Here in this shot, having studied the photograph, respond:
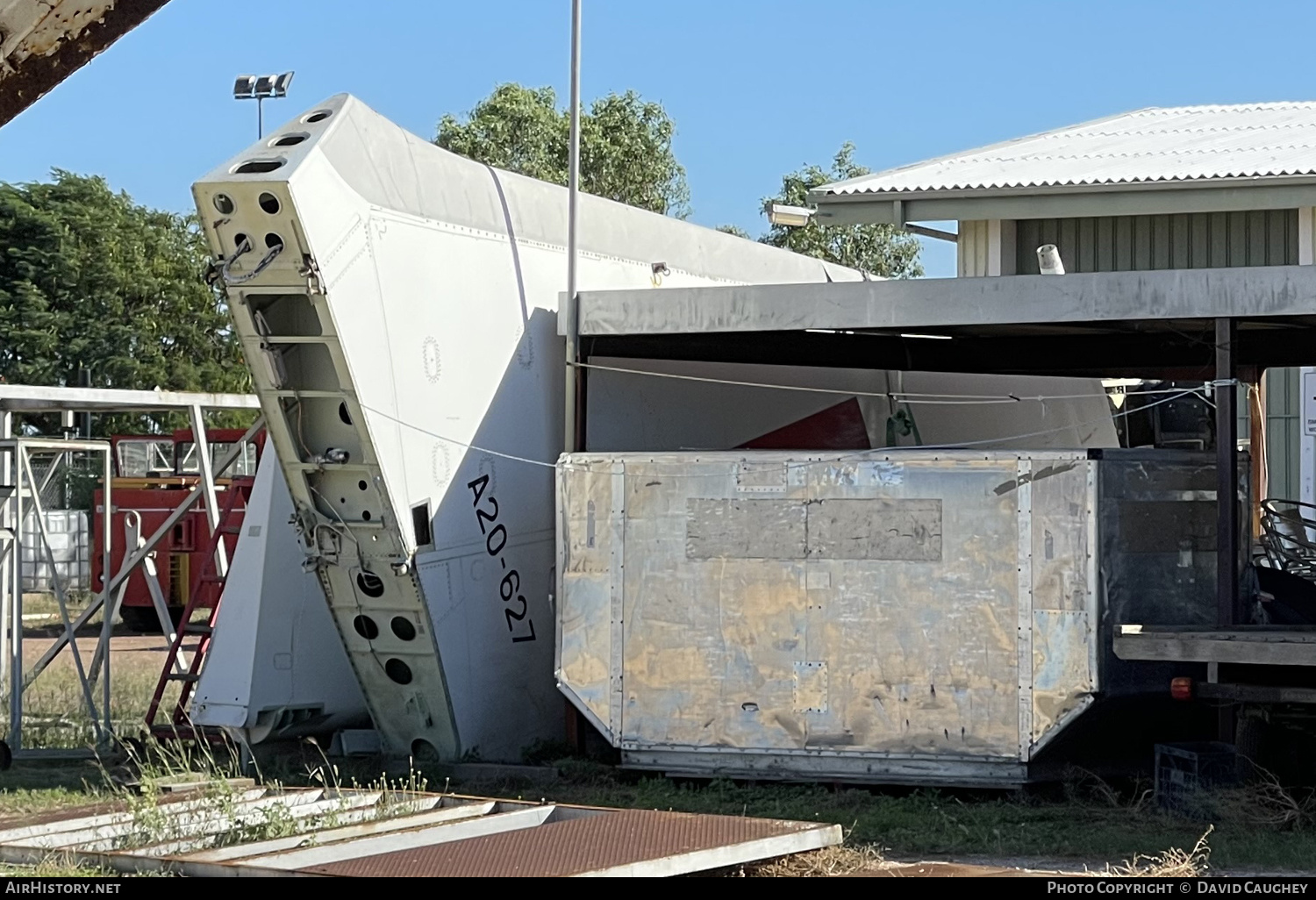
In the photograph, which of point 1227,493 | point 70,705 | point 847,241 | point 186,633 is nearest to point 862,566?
point 1227,493

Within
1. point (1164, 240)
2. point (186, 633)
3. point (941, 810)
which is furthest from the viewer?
point (1164, 240)

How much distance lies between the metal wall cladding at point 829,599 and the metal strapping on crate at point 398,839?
236 cm

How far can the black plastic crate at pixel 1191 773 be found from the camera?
30.3 feet

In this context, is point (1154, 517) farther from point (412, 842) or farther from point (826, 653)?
point (412, 842)

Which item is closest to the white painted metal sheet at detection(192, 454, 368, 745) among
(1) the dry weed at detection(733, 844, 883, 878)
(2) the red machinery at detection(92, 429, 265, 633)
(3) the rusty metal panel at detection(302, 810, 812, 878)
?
(3) the rusty metal panel at detection(302, 810, 812, 878)

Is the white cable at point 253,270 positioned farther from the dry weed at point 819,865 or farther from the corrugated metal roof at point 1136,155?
the corrugated metal roof at point 1136,155

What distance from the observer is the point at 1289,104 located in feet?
68.7

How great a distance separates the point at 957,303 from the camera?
34.0 ft

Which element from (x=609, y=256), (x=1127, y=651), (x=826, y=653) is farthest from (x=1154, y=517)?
(x=609, y=256)

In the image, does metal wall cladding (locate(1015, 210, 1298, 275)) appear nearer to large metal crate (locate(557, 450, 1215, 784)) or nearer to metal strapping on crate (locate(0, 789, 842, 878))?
large metal crate (locate(557, 450, 1215, 784))

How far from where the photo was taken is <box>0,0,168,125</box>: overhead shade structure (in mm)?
2666

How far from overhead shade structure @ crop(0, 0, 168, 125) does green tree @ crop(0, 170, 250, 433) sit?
36869 millimetres

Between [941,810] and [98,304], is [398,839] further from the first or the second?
[98,304]

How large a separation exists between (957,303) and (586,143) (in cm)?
3083
